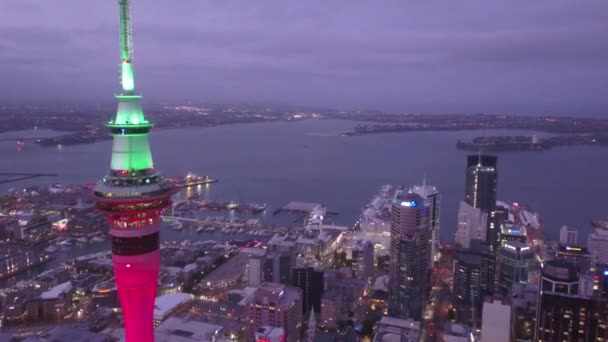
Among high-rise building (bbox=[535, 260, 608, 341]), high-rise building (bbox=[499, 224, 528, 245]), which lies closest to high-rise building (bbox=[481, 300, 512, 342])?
high-rise building (bbox=[535, 260, 608, 341])

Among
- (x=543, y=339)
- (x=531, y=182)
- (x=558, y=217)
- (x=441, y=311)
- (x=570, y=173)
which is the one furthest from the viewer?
(x=570, y=173)

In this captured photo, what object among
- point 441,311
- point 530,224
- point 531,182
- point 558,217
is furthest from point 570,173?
point 441,311

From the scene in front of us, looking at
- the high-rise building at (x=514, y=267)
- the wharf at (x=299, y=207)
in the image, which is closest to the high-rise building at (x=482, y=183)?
the high-rise building at (x=514, y=267)

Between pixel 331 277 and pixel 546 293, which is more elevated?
pixel 546 293

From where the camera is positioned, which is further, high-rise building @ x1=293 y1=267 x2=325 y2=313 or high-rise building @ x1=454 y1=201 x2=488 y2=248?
high-rise building @ x1=454 y1=201 x2=488 y2=248

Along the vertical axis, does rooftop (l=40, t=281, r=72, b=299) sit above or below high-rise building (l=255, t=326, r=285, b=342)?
below

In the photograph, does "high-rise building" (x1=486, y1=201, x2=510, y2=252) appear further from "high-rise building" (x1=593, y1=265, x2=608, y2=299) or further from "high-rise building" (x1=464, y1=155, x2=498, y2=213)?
"high-rise building" (x1=593, y1=265, x2=608, y2=299)

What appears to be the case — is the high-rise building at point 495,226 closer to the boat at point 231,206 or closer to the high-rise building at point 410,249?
the high-rise building at point 410,249

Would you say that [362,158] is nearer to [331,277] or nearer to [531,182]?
[531,182]
